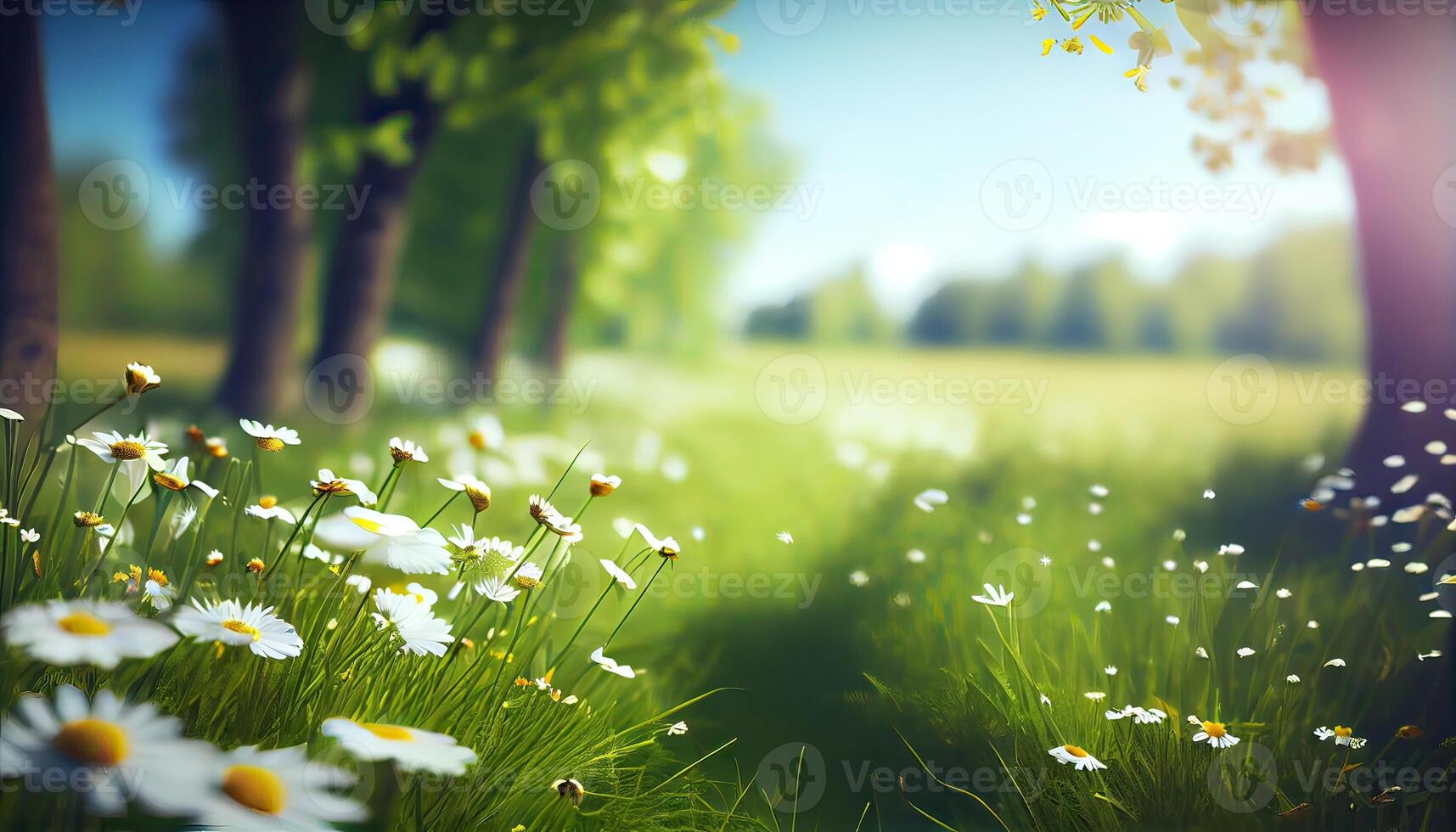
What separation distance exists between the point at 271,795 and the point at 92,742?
20cm

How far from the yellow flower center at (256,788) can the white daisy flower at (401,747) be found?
0.08 metres

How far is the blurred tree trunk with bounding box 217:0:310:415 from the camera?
4.41 meters

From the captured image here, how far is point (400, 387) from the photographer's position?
5605mm

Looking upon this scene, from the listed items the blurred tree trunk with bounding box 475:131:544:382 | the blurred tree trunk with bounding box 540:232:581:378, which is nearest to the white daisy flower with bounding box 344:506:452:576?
the blurred tree trunk with bounding box 475:131:544:382

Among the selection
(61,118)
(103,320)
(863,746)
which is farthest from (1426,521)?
(103,320)

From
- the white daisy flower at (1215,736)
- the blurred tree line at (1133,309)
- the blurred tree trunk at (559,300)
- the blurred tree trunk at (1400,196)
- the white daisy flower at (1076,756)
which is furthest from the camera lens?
the blurred tree trunk at (559,300)

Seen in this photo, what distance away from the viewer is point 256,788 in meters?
0.98

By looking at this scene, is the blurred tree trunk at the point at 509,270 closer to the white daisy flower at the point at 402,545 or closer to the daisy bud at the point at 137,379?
the daisy bud at the point at 137,379

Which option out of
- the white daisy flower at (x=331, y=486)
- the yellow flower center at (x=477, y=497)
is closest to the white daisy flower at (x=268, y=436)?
the white daisy flower at (x=331, y=486)

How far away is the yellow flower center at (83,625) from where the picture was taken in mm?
1011

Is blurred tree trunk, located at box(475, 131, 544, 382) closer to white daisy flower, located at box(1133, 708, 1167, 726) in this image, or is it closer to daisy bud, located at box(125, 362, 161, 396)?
daisy bud, located at box(125, 362, 161, 396)

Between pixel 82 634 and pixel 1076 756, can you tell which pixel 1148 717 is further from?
pixel 82 634

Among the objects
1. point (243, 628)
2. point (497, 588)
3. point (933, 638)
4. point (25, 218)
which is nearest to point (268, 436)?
point (243, 628)

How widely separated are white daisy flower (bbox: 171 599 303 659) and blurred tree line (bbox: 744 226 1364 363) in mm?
4395
